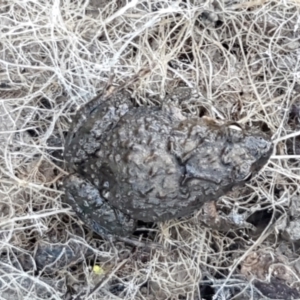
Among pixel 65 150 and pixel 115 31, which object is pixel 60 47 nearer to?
pixel 115 31

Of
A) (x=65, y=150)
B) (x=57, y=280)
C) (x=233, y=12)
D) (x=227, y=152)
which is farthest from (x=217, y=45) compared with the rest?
(x=57, y=280)

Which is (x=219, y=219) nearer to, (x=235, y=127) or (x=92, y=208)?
(x=235, y=127)

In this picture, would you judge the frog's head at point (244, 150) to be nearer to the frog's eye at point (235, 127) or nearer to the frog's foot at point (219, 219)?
the frog's eye at point (235, 127)

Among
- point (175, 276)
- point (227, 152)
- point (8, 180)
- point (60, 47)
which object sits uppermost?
point (60, 47)

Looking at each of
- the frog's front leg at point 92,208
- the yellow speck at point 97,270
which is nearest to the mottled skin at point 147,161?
the frog's front leg at point 92,208

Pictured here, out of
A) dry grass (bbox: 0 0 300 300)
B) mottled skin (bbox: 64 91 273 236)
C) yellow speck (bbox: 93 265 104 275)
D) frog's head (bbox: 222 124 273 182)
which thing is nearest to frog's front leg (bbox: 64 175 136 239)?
mottled skin (bbox: 64 91 273 236)

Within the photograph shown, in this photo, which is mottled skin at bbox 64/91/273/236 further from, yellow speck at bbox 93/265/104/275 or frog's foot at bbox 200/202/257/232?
yellow speck at bbox 93/265/104/275

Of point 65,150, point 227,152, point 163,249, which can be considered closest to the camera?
point 227,152

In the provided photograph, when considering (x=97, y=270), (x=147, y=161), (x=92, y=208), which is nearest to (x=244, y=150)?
(x=147, y=161)
